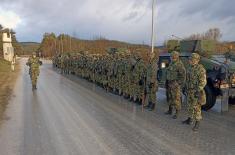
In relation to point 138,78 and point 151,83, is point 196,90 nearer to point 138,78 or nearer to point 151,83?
point 151,83

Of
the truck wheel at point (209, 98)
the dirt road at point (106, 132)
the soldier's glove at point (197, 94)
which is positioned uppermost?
the soldier's glove at point (197, 94)

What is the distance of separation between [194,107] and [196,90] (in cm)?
40

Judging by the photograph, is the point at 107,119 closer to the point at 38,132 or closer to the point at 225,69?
the point at 38,132

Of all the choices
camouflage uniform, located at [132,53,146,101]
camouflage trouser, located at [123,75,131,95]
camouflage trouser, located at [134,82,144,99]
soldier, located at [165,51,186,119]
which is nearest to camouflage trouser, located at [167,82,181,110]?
soldier, located at [165,51,186,119]

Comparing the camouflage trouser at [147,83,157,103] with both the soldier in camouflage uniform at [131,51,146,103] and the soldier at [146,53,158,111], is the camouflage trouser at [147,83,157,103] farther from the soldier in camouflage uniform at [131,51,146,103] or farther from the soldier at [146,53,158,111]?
the soldier in camouflage uniform at [131,51,146,103]

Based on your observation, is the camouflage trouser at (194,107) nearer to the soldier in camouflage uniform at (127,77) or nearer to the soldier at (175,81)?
the soldier at (175,81)

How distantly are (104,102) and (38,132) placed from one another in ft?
17.2

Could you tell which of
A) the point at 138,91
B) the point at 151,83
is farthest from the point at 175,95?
the point at 138,91

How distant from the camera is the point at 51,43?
118 m

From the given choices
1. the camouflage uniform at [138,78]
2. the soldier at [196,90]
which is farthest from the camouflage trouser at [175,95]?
the camouflage uniform at [138,78]

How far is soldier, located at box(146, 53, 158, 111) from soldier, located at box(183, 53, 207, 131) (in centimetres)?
261

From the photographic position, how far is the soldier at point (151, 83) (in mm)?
11781

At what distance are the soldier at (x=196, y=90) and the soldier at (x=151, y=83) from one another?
2.61 metres

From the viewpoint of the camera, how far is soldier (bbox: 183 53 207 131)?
885 centimetres
